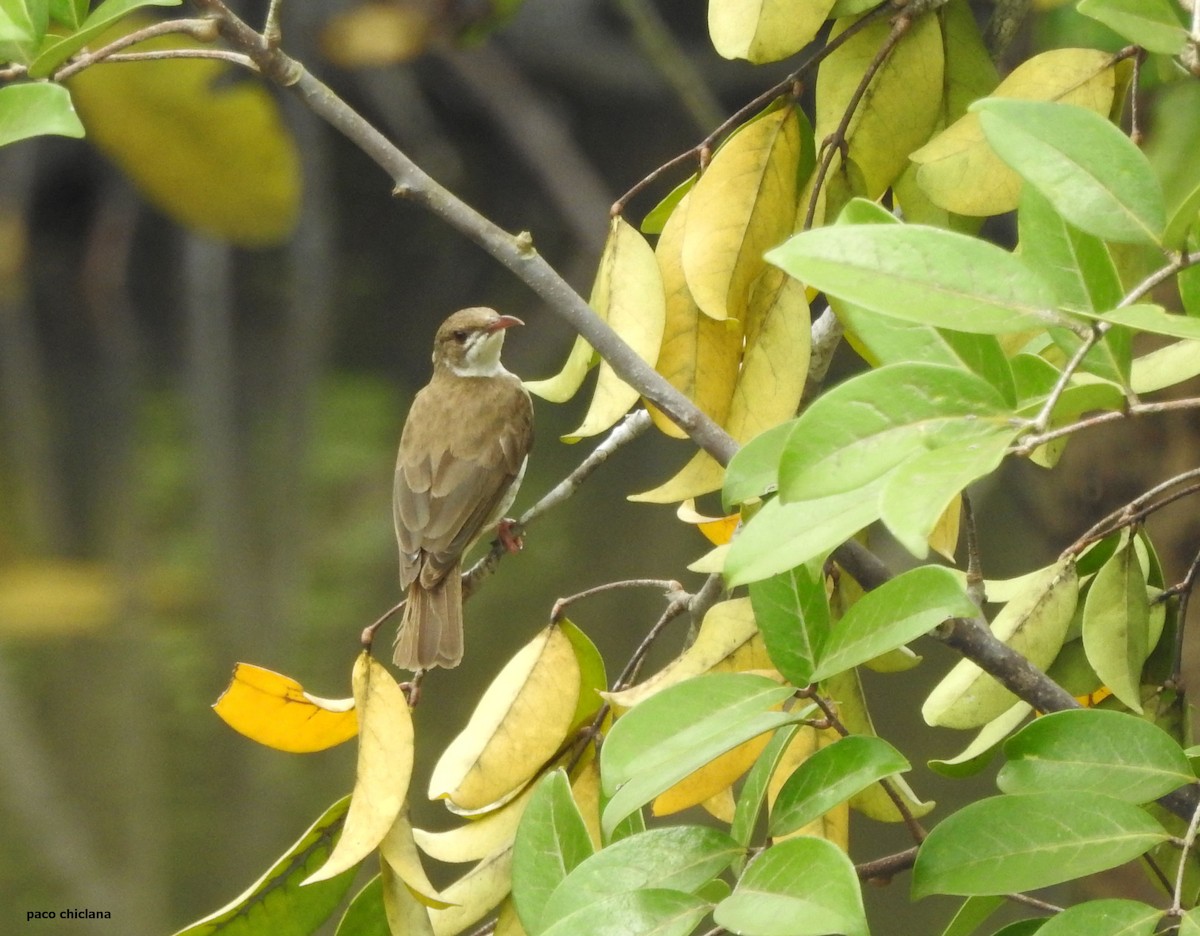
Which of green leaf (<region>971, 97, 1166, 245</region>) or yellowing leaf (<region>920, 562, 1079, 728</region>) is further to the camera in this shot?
yellowing leaf (<region>920, 562, 1079, 728</region>)

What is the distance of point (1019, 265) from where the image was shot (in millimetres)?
775

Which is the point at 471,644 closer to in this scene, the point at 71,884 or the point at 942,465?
the point at 71,884

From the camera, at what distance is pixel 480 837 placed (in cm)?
124

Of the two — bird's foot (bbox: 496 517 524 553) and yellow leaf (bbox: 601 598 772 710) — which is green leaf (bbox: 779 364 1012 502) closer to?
yellow leaf (bbox: 601 598 772 710)

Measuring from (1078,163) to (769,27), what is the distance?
18.4 inches

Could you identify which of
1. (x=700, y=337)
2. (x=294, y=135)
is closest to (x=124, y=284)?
(x=294, y=135)

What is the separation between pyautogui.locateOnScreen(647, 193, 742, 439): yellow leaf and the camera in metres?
1.27

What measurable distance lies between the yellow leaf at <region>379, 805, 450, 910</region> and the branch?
39cm

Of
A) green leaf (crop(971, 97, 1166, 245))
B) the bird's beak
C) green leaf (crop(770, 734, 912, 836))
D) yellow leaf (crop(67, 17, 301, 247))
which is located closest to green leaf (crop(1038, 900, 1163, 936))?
green leaf (crop(770, 734, 912, 836))

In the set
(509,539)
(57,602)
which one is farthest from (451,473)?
(57,602)

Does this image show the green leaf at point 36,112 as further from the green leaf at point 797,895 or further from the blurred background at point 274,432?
the blurred background at point 274,432

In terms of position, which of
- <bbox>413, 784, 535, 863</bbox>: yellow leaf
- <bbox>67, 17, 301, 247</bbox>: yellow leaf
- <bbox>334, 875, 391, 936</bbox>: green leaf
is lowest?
<bbox>334, 875, 391, 936</bbox>: green leaf

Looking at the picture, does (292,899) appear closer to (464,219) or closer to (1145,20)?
(464,219)

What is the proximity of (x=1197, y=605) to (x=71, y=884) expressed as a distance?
156 inches
